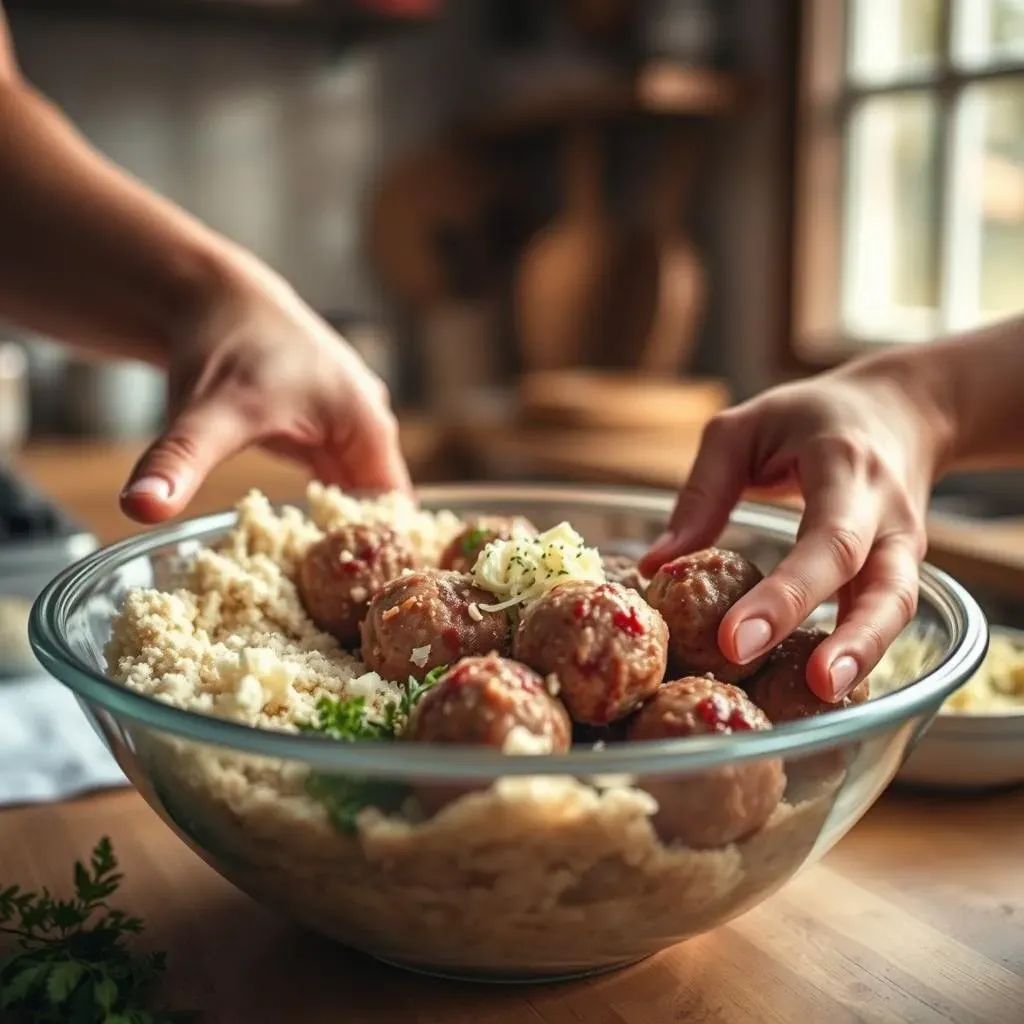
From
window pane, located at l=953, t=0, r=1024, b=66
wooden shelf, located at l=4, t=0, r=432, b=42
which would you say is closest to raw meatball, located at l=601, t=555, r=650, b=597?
window pane, located at l=953, t=0, r=1024, b=66

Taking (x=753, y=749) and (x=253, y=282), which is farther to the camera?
(x=253, y=282)

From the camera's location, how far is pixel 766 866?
0.67 m

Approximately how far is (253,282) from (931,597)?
2.25 ft

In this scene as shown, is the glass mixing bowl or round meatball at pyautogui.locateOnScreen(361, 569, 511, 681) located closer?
the glass mixing bowl

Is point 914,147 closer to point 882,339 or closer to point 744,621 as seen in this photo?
point 882,339

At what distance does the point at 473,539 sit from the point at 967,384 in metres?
0.48

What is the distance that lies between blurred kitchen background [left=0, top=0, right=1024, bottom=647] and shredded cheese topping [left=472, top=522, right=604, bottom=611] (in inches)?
62.8

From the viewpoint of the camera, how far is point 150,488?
0.92 meters

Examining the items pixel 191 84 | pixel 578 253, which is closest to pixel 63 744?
pixel 578 253

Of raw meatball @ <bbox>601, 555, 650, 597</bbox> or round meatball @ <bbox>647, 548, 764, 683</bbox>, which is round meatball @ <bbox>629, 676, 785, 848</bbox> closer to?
round meatball @ <bbox>647, 548, 764, 683</bbox>

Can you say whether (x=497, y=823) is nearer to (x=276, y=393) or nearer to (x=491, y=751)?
(x=491, y=751)

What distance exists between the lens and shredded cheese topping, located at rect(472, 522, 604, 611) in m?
0.80

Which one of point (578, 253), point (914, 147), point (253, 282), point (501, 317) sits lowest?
point (501, 317)

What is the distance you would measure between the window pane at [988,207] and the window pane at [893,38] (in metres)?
0.19
